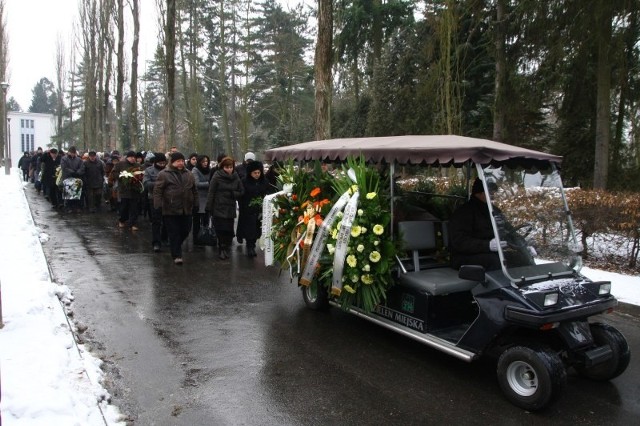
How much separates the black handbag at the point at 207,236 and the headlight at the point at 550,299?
7.66 m

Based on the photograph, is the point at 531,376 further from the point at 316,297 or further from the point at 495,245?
the point at 316,297

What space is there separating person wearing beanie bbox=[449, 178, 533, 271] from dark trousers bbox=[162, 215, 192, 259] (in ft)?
17.5

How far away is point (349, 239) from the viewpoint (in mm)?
5410

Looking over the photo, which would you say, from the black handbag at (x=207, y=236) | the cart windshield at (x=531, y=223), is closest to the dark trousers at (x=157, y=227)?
the black handbag at (x=207, y=236)


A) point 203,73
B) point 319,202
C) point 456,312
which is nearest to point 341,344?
point 456,312

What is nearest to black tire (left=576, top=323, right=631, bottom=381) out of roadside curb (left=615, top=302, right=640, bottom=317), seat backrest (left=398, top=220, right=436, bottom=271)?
seat backrest (left=398, top=220, right=436, bottom=271)

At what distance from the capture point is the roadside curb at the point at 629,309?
262 inches

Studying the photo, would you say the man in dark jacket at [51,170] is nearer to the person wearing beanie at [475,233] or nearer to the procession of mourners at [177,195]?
the procession of mourners at [177,195]

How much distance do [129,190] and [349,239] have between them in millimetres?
8661

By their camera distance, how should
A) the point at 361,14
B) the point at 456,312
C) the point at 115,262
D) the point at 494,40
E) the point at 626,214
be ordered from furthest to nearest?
1. the point at 361,14
2. the point at 494,40
3. the point at 115,262
4. the point at 626,214
5. the point at 456,312

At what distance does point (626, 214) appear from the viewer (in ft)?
26.2

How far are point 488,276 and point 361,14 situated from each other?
89.2ft

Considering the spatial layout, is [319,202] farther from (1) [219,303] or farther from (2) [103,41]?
(2) [103,41]

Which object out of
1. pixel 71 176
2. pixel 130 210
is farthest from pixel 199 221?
pixel 71 176
